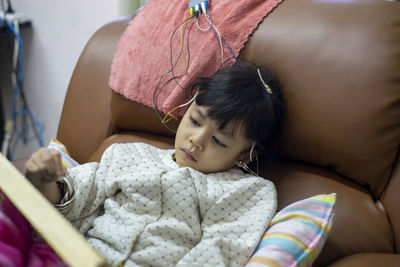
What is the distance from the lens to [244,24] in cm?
96

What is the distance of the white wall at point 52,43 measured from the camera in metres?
1.79

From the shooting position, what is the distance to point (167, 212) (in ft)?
2.81

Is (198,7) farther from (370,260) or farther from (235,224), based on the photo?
(370,260)

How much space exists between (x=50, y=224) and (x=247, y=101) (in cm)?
53

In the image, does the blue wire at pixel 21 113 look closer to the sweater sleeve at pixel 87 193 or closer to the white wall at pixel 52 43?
the white wall at pixel 52 43

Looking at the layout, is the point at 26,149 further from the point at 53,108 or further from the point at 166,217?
the point at 166,217

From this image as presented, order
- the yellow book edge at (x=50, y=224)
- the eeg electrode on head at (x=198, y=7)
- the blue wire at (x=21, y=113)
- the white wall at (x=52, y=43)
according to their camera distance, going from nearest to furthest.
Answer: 1. the yellow book edge at (x=50, y=224)
2. the eeg electrode on head at (x=198, y=7)
3. the white wall at (x=52, y=43)
4. the blue wire at (x=21, y=113)

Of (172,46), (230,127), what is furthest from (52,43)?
(230,127)

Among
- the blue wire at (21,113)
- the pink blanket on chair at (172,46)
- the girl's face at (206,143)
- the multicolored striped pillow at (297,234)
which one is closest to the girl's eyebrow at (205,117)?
the girl's face at (206,143)

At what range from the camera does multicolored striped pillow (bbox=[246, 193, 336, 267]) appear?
745mm

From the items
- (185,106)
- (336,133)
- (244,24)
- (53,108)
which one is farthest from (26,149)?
(336,133)

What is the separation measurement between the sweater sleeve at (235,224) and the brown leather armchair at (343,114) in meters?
0.09

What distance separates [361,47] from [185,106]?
1.46 feet

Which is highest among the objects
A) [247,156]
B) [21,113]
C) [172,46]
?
[172,46]
